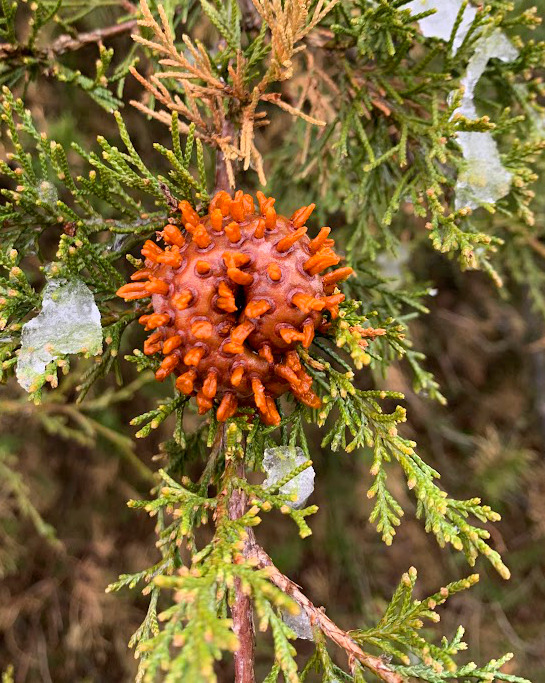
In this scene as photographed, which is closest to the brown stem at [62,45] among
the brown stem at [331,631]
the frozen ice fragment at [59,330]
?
the frozen ice fragment at [59,330]

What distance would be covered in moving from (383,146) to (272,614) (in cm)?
172

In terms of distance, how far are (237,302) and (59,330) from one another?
1.73ft

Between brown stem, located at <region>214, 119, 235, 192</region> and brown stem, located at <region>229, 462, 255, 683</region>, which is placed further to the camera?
brown stem, located at <region>214, 119, 235, 192</region>

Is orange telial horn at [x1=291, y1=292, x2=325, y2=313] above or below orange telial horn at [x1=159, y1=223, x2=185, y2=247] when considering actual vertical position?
below

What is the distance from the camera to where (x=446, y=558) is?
4887mm

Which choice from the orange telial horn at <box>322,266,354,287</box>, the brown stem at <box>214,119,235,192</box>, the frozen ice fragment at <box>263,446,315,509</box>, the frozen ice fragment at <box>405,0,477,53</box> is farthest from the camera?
the frozen ice fragment at <box>405,0,477,53</box>

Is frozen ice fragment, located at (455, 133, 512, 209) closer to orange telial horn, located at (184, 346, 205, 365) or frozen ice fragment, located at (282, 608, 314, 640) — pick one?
orange telial horn, located at (184, 346, 205, 365)

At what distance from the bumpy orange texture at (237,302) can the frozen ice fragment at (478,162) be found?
29.5 inches

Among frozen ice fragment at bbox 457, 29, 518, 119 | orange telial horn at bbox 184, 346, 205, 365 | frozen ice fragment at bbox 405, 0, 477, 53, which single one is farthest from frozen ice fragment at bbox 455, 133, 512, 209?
orange telial horn at bbox 184, 346, 205, 365

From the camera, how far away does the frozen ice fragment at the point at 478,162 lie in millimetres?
2066

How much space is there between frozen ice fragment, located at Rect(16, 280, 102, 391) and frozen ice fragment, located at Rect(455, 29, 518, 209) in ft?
4.30

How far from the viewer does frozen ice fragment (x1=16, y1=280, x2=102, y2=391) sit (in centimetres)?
167

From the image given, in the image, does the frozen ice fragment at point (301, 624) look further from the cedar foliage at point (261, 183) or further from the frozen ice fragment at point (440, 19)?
the frozen ice fragment at point (440, 19)

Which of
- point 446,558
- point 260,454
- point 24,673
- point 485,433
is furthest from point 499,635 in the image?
point 260,454
